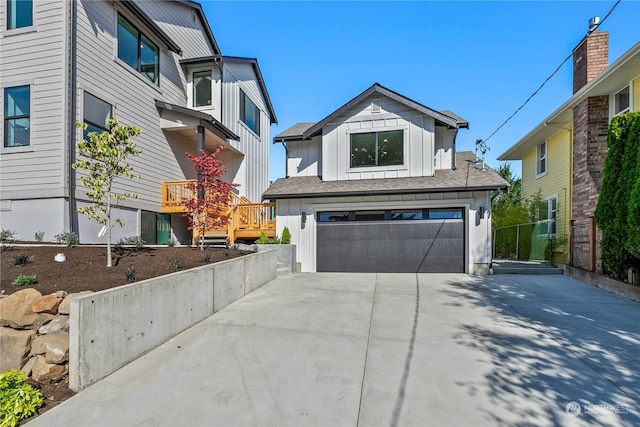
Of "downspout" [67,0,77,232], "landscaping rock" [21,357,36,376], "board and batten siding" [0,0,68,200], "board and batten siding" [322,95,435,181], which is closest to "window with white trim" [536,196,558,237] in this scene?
"board and batten siding" [322,95,435,181]

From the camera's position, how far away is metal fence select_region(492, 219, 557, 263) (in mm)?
10258

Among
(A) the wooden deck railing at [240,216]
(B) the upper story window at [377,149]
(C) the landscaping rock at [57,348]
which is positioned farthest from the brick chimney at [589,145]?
(C) the landscaping rock at [57,348]

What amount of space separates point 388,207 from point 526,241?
22.1 feet

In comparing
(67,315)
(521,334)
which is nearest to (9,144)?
(67,315)

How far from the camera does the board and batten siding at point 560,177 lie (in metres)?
10.2

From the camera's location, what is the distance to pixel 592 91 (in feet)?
27.5

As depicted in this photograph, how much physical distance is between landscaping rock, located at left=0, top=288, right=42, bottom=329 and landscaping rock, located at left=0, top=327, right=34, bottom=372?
10 centimetres

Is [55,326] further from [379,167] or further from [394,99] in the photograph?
[394,99]

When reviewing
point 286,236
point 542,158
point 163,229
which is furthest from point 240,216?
point 542,158

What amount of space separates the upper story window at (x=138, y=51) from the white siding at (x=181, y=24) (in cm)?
138

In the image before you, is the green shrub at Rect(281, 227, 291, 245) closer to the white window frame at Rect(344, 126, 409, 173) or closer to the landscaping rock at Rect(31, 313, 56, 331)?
the white window frame at Rect(344, 126, 409, 173)

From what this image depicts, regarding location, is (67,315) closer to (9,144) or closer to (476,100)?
(9,144)

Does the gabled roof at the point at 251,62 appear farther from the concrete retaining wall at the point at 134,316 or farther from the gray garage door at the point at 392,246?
the concrete retaining wall at the point at 134,316

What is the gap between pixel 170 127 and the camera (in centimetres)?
978
